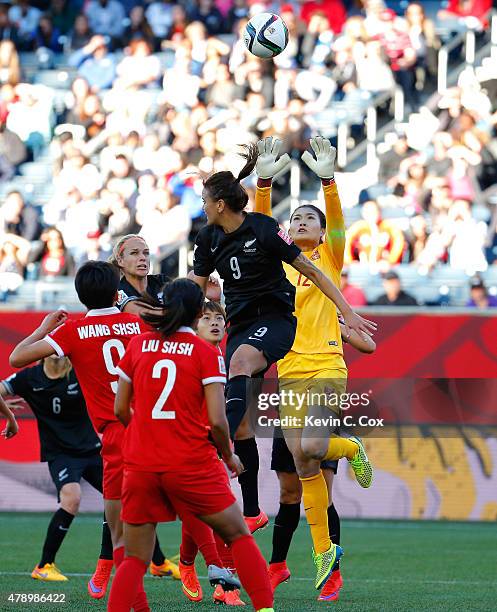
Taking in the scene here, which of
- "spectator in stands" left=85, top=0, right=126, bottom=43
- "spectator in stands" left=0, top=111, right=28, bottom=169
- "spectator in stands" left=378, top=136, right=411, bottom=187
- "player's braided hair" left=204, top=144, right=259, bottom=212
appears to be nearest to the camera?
"player's braided hair" left=204, top=144, right=259, bottom=212

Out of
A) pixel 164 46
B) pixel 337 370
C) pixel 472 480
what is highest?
pixel 164 46

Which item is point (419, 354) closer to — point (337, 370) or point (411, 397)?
point (411, 397)

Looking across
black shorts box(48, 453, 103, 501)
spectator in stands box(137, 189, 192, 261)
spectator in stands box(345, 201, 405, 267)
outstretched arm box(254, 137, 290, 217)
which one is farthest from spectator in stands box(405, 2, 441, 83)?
outstretched arm box(254, 137, 290, 217)

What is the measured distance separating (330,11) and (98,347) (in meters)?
14.3

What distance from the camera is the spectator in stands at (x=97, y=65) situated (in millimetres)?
20734

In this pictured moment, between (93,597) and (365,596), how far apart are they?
1.81m

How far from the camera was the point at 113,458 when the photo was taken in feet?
25.4

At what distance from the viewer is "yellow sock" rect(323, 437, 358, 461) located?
8.70 meters

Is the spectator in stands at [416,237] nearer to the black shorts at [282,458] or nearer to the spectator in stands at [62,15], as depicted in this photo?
the black shorts at [282,458]

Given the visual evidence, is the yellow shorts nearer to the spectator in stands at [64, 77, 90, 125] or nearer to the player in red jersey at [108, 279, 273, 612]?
the player in red jersey at [108, 279, 273, 612]

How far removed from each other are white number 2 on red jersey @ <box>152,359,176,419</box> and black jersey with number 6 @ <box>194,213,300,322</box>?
2.08m

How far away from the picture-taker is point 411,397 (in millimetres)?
14594

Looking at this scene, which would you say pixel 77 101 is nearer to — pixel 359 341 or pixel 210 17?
pixel 210 17

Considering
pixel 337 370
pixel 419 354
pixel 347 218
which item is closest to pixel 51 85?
pixel 347 218
